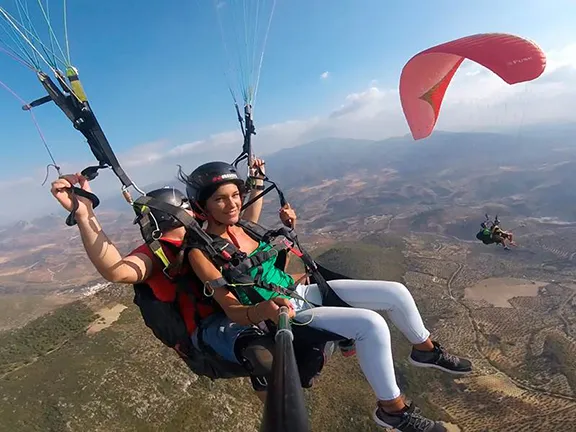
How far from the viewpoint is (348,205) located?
18675cm

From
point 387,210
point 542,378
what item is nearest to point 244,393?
point 542,378

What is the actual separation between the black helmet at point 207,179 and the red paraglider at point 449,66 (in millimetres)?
4241

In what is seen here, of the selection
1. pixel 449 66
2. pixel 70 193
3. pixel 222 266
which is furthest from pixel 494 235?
pixel 70 193

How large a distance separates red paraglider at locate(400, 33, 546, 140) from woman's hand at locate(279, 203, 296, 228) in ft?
12.5

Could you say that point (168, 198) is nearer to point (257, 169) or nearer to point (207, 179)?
point (207, 179)

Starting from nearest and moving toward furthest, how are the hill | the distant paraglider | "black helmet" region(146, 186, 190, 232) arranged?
1. "black helmet" region(146, 186, 190, 232)
2. the distant paraglider
3. the hill

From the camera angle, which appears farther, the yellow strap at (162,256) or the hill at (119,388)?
the hill at (119,388)

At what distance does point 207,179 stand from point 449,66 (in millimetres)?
5815

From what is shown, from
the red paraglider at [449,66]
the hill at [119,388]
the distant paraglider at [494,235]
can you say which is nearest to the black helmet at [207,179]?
the red paraglider at [449,66]

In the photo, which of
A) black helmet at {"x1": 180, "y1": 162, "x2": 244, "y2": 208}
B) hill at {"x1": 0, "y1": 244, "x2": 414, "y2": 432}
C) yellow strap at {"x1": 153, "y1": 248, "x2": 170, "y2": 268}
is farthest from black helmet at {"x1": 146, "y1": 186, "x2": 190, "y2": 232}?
hill at {"x1": 0, "y1": 244, "x2": 414, "y2": 432}

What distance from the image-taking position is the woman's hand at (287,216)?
440 cm

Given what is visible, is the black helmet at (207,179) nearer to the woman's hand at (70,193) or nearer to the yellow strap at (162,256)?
the yellow strap at (162,256)

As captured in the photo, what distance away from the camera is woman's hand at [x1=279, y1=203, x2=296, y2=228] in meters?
4.40

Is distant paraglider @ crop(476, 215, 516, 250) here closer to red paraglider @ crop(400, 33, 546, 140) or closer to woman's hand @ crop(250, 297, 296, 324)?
red paraglider @ crop(400, 33, 546, 140)
